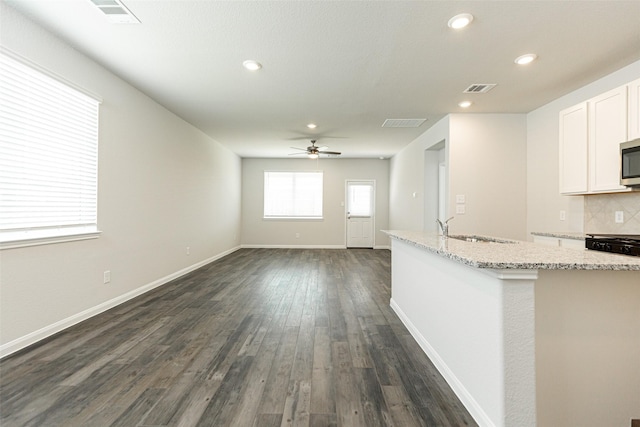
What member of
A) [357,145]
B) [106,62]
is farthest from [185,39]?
[357,145]

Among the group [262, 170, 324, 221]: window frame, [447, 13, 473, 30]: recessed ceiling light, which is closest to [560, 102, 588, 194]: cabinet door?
[447, 13, 473, 30]: recessed ceiling light

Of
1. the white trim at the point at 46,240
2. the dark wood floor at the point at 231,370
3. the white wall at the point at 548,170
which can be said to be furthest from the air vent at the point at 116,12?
the white wall at the point at 548,170

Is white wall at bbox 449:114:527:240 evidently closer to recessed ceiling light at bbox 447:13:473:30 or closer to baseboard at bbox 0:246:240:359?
recessed ceiling light at bbox 447:13:473:30

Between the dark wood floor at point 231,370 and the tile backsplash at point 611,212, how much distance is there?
2.59 meters

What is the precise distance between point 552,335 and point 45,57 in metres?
4.12

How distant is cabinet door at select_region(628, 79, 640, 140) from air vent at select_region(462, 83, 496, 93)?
1.17 m

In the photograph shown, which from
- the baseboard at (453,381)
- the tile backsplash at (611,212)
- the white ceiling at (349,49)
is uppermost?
the white ceiling at (349,49)

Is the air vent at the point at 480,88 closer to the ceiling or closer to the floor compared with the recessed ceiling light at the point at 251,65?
closer to the ceiling

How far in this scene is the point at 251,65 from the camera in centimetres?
289

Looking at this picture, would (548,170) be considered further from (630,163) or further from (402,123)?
(402,123)

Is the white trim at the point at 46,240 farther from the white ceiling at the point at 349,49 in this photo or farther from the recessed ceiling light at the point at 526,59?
the recessed ceiling light at the point at 526,59

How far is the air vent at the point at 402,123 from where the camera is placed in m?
4.70

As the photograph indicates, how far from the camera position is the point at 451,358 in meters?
1.83

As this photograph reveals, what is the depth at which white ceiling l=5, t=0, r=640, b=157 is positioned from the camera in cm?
213
